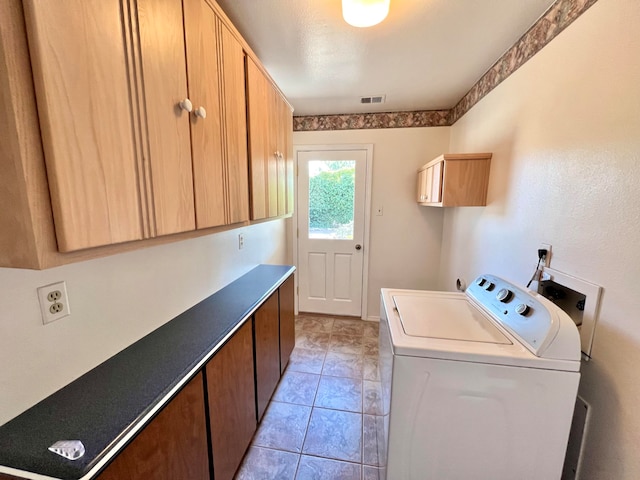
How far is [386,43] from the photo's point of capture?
5.40 feet

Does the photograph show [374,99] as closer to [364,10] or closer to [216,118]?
[364,10]

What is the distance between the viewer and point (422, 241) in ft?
10.0

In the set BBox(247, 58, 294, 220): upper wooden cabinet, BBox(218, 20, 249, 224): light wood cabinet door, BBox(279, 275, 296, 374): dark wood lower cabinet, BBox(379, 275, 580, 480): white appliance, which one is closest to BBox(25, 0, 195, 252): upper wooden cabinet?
BBox(218, 20, 249, 224): light wood cabinet door

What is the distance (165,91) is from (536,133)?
5.98 feet

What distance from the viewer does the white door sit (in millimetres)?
3102

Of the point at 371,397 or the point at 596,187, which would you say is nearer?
the point at 596,187

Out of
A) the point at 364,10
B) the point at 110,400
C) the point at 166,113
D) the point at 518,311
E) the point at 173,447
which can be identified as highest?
the point at 364,10

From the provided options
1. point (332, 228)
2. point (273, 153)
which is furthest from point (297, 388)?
point (273, 153)

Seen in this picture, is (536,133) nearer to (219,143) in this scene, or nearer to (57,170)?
(219,143)

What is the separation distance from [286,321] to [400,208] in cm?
180

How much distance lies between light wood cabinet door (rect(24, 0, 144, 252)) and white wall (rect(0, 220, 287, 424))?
0.34 m

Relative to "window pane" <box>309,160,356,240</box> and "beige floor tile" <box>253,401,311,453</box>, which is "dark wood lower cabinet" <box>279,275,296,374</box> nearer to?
"beige floor tile" <box>253,401,311,453</box>

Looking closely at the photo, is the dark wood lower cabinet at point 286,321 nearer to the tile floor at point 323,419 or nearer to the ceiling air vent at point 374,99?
the tile floor at point 323,419

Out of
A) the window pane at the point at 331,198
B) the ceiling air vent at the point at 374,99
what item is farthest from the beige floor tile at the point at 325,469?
the ceiling air vent at the point at 374,99
